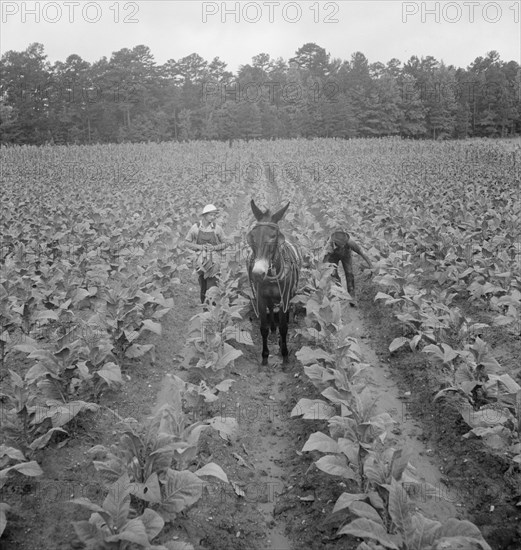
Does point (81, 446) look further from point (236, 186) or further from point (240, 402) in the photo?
point (236, 186)

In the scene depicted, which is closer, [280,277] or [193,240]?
[280,277]

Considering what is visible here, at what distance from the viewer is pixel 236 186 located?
78.3 ft

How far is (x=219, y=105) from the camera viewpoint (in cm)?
6022

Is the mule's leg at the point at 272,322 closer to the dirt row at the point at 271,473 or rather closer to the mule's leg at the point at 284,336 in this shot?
the mule's leg at the point at 284,336

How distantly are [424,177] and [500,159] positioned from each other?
794cm

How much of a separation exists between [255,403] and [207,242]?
134 inches

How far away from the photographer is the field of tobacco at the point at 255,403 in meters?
3.78

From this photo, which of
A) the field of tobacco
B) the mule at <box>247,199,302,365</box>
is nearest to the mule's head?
the mule at <box>247,199,302,365</box>

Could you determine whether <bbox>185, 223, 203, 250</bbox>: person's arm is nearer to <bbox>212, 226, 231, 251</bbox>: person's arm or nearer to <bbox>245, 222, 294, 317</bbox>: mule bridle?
<bbox>212, 226, 231, 251</bbox>: person's arm

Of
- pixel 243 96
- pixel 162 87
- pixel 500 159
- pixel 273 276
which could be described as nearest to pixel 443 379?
pixel 273 276

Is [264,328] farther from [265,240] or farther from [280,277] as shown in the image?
[265,240]

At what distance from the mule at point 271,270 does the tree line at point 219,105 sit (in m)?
52.0

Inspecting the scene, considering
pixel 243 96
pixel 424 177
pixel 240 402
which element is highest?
pixel 243 96

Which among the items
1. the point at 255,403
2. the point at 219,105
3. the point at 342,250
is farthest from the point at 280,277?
the point at 219,105
